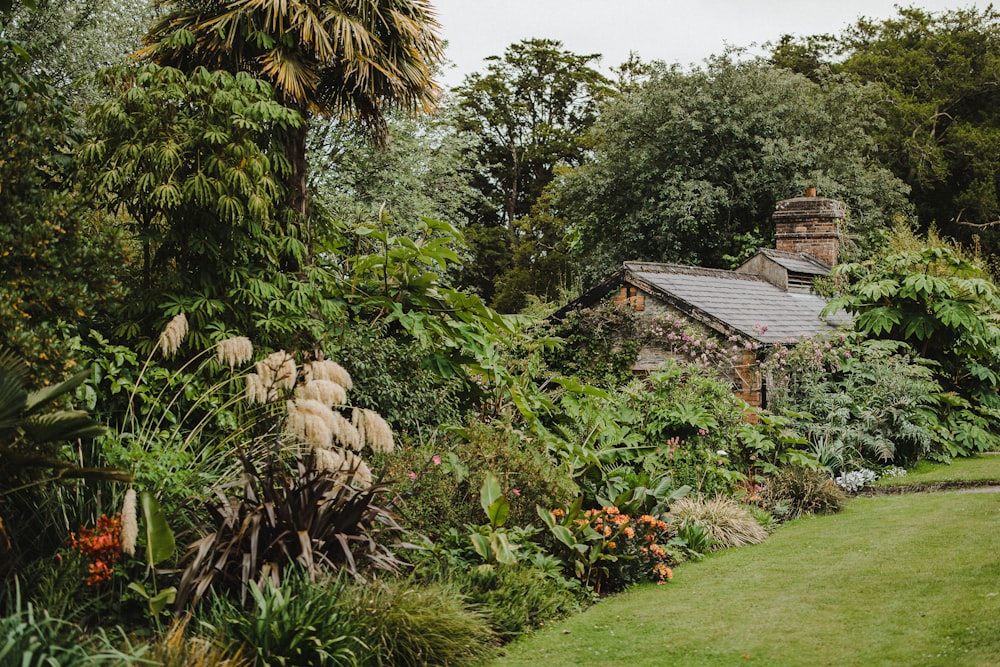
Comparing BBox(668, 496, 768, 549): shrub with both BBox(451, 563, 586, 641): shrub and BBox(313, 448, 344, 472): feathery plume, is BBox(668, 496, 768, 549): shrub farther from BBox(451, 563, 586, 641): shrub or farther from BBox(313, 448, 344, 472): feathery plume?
BBox(313, 448, 344, 472): feathery plume

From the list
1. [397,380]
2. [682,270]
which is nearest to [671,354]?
[682,270]

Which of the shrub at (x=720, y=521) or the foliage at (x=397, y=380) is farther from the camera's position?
the shrub at (x=720, y=521)

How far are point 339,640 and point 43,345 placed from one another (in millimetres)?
2769

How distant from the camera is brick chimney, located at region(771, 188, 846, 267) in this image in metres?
20.0

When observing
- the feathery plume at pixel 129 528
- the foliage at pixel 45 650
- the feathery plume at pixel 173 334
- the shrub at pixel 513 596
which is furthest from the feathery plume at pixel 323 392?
the foliage at pixel 45 650

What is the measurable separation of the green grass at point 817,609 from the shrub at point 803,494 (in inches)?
58.6

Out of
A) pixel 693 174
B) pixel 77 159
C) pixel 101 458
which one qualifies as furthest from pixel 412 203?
pixel 101 458

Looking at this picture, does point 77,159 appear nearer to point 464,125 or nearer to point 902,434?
point 902,434

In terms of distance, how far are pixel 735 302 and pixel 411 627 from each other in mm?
10947

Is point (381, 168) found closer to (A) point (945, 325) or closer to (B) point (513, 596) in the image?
(A) point (945, 325)

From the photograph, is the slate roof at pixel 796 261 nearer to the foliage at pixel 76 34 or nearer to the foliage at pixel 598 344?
the foliage at pixel 598 344

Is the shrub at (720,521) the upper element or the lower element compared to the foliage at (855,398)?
lower

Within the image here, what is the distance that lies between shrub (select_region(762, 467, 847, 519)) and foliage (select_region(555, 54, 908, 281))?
14.2 meters

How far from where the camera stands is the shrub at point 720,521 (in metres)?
8.77
